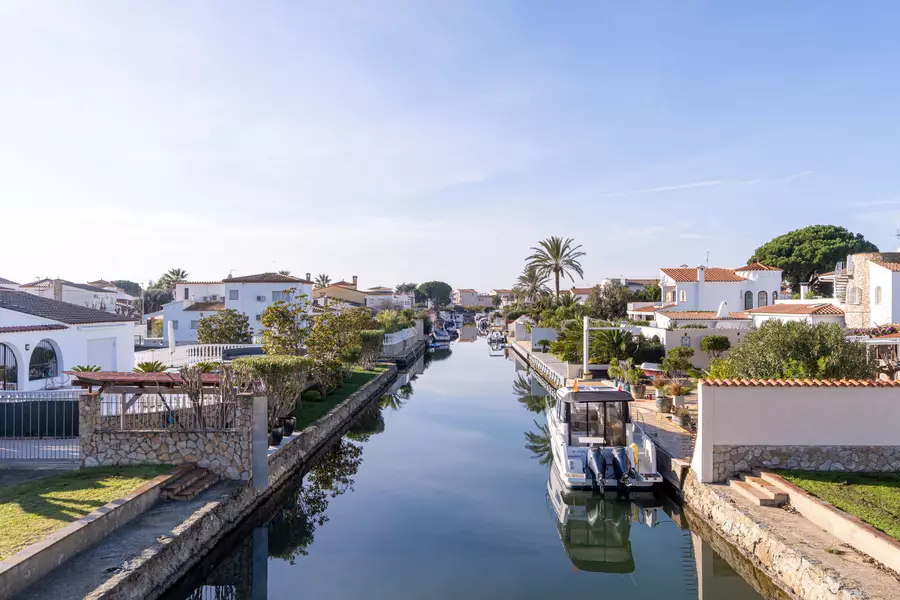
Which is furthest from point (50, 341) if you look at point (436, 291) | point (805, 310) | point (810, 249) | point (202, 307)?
point (436, 291)

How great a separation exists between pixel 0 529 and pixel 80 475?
303 cm

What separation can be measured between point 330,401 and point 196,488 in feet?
42.1

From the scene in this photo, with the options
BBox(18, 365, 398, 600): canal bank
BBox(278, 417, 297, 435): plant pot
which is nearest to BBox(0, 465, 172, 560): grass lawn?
BBox(18, 365, 398, 600): canal bank

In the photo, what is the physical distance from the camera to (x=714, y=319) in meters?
32.2

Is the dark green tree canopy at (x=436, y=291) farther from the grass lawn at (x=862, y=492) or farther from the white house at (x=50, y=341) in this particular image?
the grass lawn at (x=862, y=492)

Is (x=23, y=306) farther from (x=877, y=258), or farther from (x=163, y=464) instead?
(x=877, y=258)

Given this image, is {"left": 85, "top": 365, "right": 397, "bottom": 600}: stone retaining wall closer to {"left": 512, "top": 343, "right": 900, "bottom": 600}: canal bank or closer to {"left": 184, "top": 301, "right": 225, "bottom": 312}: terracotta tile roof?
{"left": 512, "top": 343, "right": 900, "bottom": 600}: canal bank

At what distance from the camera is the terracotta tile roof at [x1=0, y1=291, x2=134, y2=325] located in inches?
778

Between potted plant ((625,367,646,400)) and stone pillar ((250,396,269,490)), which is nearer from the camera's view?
stone pillar ((250,396,269,490))

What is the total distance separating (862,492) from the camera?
10641 mm

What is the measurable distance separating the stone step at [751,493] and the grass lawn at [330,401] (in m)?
11.8

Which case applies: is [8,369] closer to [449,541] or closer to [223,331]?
[223,331]

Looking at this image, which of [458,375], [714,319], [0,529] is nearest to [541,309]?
[458,375]

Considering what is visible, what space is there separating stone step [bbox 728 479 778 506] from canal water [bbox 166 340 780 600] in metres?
1.24
